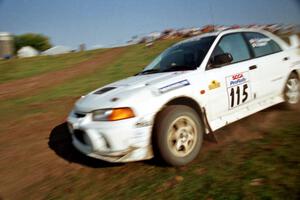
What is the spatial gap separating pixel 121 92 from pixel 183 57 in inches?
Result: 50.2

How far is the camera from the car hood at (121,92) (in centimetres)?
407

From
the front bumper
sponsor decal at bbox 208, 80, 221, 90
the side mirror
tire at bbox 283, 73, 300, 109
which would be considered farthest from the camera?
tire at bbox 283, 73, 300, 109

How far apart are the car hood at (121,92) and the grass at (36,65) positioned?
524 inches

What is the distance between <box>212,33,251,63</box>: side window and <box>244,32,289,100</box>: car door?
0.16 m

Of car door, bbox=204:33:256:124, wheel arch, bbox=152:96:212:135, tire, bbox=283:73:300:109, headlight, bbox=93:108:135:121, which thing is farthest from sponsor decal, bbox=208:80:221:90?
tire, bbox=283:73:300:109

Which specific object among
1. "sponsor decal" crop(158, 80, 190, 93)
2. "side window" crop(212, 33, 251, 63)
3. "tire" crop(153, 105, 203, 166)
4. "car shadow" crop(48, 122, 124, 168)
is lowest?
"car shadow" crop(48, 122, 124, 168)

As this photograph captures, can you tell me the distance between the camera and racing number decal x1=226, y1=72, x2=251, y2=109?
475 centimetres

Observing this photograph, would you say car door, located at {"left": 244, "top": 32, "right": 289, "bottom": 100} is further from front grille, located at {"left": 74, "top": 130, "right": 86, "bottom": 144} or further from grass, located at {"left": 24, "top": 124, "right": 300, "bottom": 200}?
front grille, located at {"left": 74, "top": 130, "right": 86, "bottom": 144}

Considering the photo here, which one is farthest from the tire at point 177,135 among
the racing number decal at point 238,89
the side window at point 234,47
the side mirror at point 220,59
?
the side window at point 234,47

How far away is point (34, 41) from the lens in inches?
2366

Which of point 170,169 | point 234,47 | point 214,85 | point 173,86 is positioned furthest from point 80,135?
point 234,47

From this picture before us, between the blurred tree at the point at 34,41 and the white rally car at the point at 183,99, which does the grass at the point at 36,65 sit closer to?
the white rally car at the point at 183,99

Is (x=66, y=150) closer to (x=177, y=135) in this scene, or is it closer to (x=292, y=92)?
(x=177, y=135)

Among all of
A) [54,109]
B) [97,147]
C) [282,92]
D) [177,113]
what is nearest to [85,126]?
[97,147]
